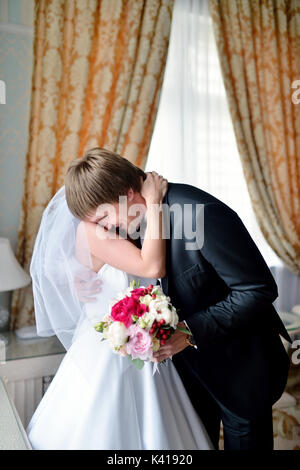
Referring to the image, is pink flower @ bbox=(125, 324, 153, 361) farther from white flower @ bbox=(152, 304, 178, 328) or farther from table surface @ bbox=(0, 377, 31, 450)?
table surface @ bbox=(0, 377, 31, 450)

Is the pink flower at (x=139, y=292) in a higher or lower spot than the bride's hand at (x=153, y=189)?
lower

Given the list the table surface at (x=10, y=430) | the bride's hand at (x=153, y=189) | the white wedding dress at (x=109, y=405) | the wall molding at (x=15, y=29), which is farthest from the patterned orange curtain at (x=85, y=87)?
the bride's hand at (x=153, y=189)

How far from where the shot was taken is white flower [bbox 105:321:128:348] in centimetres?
111

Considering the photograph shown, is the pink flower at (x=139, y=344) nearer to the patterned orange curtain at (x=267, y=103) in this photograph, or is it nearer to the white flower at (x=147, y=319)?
the white flower at (x=147, y=319)

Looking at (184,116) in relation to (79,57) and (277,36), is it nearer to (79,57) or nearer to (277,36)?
(79,57)

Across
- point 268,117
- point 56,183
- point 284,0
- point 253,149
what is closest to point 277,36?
point 284,0

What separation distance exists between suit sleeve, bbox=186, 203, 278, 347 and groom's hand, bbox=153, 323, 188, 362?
5 centimetres

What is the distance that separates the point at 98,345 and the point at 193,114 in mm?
2226

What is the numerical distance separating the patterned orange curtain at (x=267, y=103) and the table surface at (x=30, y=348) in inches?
77.6

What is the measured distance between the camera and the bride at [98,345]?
1293 millimetres

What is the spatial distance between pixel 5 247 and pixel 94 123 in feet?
3.43
